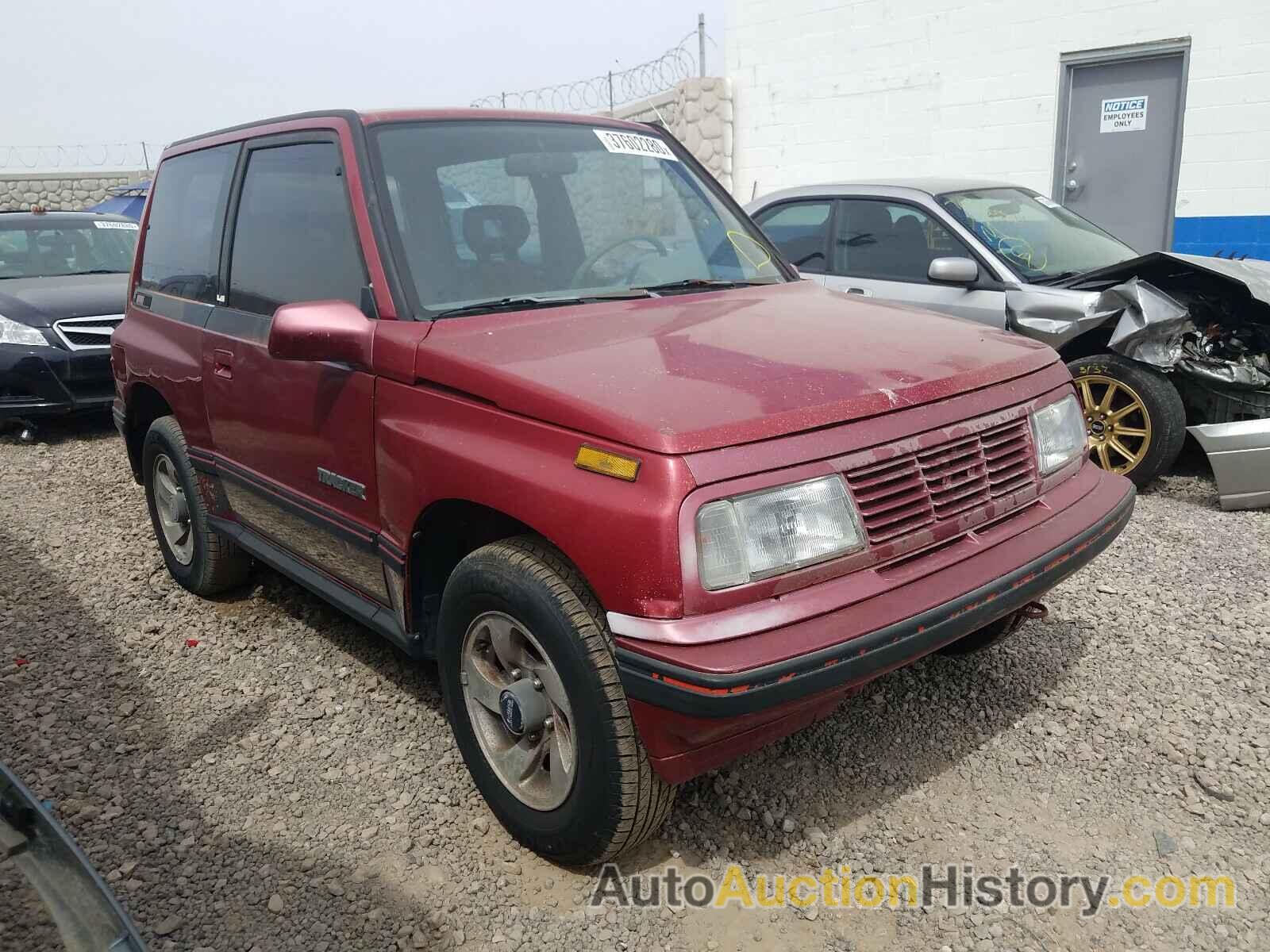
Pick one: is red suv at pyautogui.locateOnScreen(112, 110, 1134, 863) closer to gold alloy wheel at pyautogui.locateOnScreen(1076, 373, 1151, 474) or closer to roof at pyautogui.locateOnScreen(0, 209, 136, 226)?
gold alloy wheel at pyautogui.locateOnScreen(1076, 373, 1151, 474)

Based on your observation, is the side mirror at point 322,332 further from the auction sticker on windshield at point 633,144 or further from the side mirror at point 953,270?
the side mirror at point 953,270

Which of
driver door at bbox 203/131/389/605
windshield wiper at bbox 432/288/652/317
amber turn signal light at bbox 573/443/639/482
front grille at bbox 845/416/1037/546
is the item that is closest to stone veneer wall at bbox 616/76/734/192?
driver door at bbox 203/131/389/605

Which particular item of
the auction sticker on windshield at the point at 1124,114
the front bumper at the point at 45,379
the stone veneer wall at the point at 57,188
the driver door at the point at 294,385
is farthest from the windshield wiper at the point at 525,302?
the stone veneer wall at the point at 57,188

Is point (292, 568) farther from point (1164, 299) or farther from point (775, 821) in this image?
point (1164, 299)

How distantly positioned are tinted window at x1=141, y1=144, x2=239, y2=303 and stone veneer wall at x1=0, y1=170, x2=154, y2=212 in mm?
22699

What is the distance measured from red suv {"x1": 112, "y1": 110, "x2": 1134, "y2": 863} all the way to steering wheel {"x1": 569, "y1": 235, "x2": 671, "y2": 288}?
2cm

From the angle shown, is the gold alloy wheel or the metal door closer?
the gold alloy wheel

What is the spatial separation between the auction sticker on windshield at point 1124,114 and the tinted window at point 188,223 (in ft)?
26.3

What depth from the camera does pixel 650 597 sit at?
206cm

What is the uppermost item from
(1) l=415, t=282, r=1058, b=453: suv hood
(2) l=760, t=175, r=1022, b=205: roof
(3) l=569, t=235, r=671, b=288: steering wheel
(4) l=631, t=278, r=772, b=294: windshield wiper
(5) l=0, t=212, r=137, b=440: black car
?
(2) l=760, t=175, r=1022, b=205: roof

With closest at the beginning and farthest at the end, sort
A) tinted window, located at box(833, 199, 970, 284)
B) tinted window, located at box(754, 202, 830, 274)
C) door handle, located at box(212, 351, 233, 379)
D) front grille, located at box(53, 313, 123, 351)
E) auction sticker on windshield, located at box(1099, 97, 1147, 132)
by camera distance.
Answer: door handle, located at box(212, 351, 233, 379) < tinted window, located at box(833, 199, 970, 284) < tinted window, located at box(754, 202, 830, 274) < front grille, located at box(53, 313, 123, 351) < auction sticker on windshield, located at box(1099, 97, 1147, 132)

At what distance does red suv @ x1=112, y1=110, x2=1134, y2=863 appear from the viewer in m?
2.09

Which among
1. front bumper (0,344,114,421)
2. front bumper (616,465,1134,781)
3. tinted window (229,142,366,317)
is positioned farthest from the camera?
front bumper (0,344,114,421)

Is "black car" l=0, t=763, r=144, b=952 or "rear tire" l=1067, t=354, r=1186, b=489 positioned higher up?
"black car" l=0, t=763, r=144, b=952
